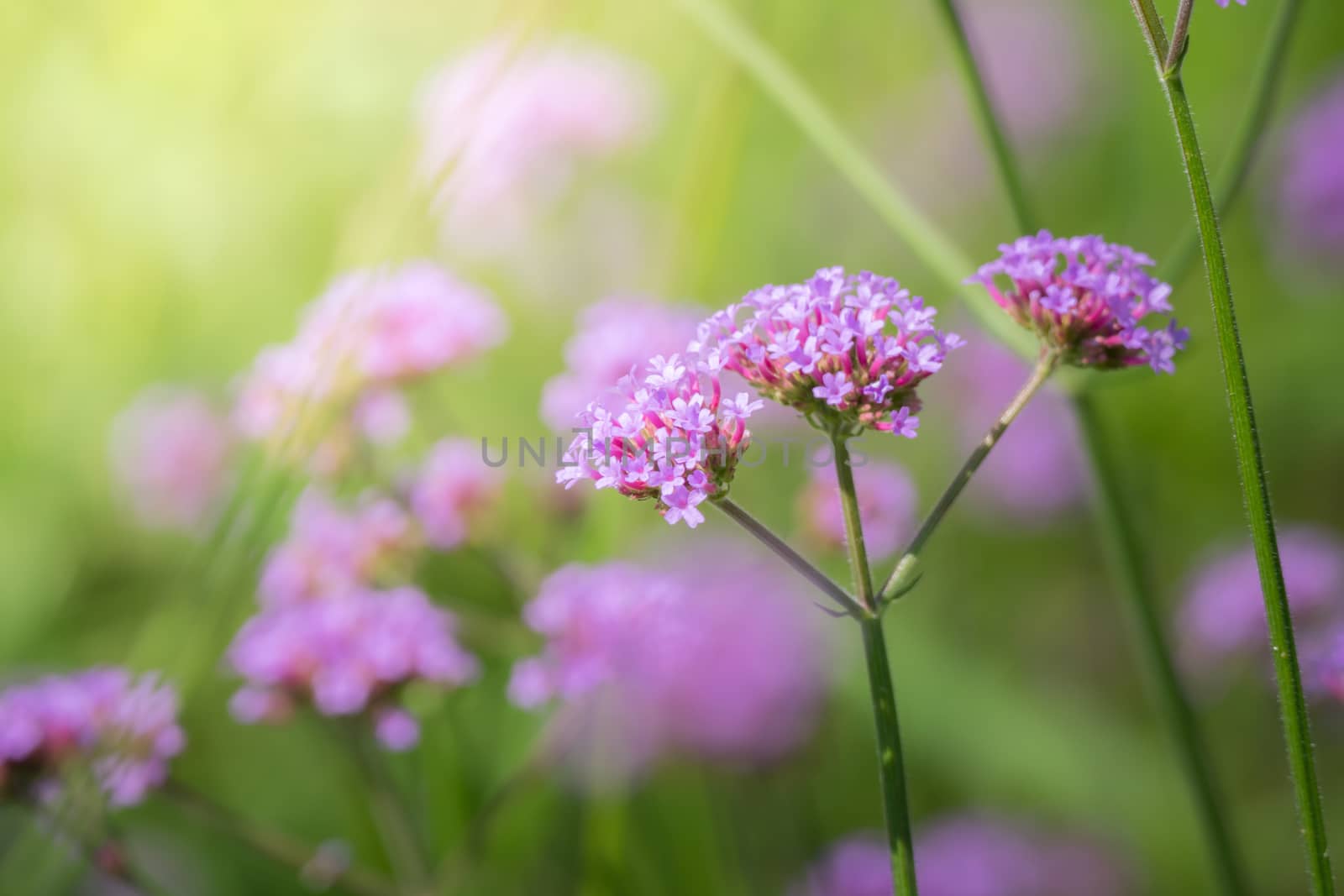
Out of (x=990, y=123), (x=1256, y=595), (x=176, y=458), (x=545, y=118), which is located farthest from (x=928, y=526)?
(x=176, y=458)

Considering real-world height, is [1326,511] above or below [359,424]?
above

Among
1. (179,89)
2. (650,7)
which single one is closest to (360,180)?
(179,89)

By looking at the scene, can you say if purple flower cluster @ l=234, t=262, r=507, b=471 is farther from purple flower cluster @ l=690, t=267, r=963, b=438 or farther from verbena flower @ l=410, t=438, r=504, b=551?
purple flower cluster @ l=690, t=267, r=963, b=438

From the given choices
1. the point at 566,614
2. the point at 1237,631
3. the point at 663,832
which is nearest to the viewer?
the point at 566,614

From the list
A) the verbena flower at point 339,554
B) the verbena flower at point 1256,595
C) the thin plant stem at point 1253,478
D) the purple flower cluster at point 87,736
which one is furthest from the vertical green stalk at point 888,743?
the verbena flower at point 1256,595

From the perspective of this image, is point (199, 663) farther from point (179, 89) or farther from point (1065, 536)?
point (179, 89)
